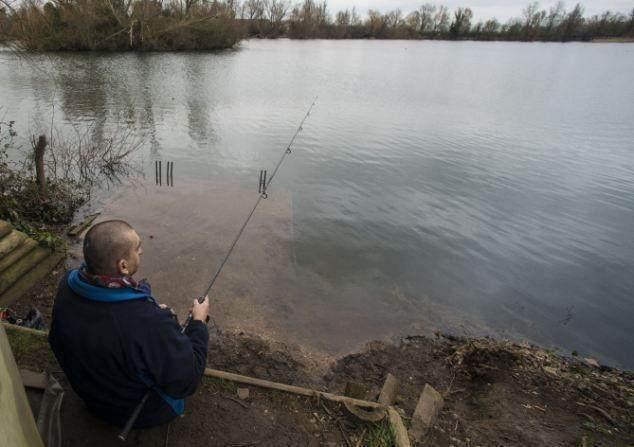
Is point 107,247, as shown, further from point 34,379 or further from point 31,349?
point 31,349

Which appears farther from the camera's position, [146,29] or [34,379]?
[146,29]

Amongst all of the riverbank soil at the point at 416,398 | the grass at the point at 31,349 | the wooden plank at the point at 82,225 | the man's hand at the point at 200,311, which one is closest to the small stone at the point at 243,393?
the riverbank soil at the point at 416,398

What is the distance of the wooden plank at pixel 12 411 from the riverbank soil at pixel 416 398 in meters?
0.84

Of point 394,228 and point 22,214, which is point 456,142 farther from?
point 22,214

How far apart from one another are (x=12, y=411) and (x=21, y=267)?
4266 mm

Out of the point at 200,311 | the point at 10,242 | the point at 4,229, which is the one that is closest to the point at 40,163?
the point at 4,229

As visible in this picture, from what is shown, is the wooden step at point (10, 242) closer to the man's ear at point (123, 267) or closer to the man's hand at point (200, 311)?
the man's hand at point (200, 311)

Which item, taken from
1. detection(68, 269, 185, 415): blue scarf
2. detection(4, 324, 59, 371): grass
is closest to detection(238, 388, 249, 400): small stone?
detection(68, 269, 185, 415): blue scarf

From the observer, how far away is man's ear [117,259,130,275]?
1.93 meters

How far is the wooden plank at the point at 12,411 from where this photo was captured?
1.55 metres

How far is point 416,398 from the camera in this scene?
417 centimetres

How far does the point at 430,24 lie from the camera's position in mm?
90688

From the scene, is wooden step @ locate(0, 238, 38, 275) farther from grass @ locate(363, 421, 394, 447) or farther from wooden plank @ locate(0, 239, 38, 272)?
grass @ locate(363, 421, 394, 447)

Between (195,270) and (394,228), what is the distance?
471cm
